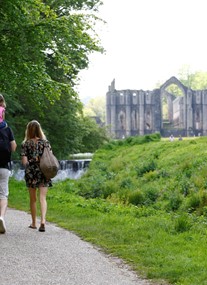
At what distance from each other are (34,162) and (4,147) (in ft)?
2.96

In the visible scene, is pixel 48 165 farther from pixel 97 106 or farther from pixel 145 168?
pixel 97 106

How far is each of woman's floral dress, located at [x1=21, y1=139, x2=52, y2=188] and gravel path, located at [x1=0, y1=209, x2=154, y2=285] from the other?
3.18ft

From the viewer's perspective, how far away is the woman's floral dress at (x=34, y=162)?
428 inches

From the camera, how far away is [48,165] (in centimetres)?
1074

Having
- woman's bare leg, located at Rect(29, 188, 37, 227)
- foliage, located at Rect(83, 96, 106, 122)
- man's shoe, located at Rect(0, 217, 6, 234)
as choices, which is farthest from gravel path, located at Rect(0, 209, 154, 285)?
foliage, located at Rect(83, 96, 106, 122)

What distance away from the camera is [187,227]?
10.6 m

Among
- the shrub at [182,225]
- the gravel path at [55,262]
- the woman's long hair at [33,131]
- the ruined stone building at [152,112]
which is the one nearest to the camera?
the gravel path at [55,262]

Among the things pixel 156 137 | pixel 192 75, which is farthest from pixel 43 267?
pixel 192 75

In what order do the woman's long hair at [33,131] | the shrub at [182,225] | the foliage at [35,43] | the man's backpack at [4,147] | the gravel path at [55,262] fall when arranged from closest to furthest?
the gravel path at [55,262] → the man's backpack at [4,147] → the shrub at [182,225] → the woman's long hair at [33,131] → the foliage at [35,43]

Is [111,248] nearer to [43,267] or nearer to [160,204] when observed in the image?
[43,267]

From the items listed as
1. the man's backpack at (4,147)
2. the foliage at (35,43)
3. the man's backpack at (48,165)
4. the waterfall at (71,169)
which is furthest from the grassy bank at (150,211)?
the waterfall at (71,169)

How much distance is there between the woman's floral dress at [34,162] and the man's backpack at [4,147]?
665 mm

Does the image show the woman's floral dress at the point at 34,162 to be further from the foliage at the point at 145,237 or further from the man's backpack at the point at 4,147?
the foliage at the point at 145,237

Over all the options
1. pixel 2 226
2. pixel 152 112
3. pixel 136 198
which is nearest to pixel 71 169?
pixel 136 198
